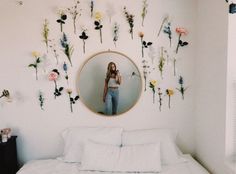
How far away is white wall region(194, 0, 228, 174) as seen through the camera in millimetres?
2236

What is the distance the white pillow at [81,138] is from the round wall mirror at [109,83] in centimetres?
21

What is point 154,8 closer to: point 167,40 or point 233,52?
Answer: point 167,40

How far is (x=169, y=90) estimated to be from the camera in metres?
2.85

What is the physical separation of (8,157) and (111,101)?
1.17 metres

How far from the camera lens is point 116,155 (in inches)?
98.3

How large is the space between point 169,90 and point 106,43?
851 millimetres

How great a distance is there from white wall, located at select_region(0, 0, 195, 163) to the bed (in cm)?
16

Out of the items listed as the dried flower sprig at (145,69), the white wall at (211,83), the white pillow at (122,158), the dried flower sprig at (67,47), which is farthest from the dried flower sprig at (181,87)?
the dried flower sprig at (67,47)

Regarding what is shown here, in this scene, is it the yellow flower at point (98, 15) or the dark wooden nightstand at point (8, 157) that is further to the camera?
the yellow flower at point (98, 15)

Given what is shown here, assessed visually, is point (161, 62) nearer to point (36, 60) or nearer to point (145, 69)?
point (145, 69)

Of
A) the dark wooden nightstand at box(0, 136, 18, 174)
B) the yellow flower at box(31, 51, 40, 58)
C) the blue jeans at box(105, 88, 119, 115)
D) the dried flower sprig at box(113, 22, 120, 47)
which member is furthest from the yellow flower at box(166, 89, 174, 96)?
the dark wooden nightstand at box(0, 136, 18, 174)

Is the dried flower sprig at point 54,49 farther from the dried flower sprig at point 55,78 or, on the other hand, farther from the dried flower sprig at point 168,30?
the dried flower sprig at point 168,30

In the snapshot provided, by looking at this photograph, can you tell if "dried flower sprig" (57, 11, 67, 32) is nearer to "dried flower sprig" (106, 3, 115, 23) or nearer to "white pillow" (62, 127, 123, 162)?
"dried flower sprig" (106, 3, 115, 23)

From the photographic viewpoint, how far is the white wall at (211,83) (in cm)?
224
